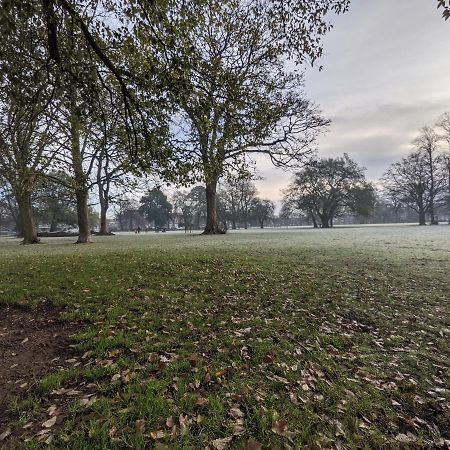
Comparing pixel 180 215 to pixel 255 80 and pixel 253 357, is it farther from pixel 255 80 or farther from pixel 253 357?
pixel 253 357

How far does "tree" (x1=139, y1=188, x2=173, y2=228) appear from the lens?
7875 centimetres

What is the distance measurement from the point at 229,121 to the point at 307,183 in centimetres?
4893

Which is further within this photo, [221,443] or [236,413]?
[236,413]

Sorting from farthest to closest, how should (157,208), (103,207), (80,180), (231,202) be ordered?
(157,208) < (231,202) < (103,207) < (80,180)

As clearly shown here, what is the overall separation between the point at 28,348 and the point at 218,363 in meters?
2.91

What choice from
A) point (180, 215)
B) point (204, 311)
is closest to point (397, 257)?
point (204, 311)

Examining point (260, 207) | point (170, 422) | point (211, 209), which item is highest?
point (260, 207)

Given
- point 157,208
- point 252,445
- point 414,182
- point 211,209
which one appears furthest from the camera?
point 157,208

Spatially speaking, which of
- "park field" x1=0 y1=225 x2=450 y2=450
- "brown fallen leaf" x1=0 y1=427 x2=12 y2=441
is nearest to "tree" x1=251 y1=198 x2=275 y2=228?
"park field" x1=0 y1=225 x2=450 y2=450

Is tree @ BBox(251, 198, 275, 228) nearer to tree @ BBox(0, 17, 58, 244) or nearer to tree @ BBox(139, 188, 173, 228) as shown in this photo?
tree @ BBox(139, 188, 173, 228)

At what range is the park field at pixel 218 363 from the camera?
274cm

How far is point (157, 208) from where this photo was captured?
262 feet

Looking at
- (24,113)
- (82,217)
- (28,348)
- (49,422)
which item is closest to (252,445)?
(49,422)

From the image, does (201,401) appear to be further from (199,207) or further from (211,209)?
(199,207)
